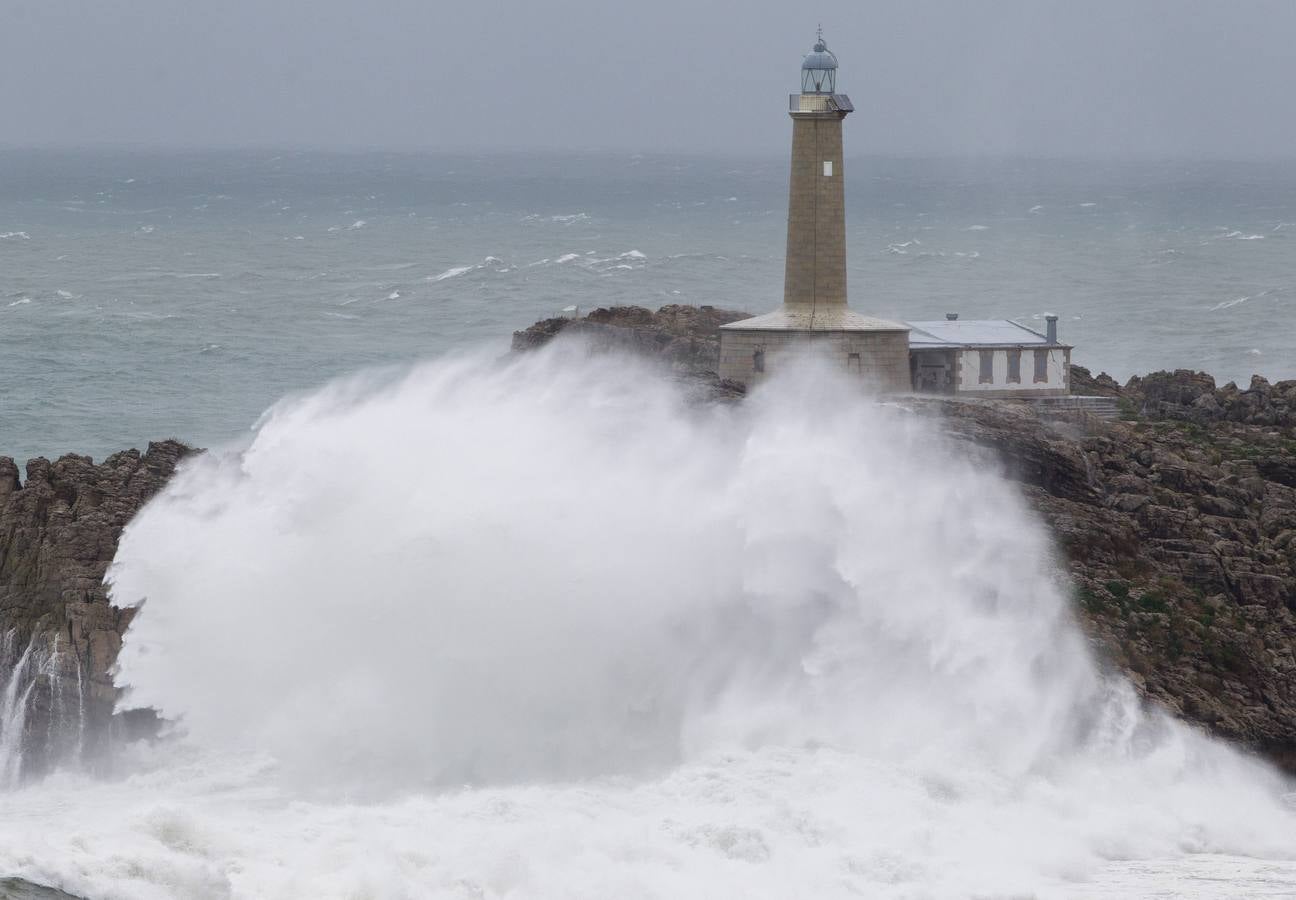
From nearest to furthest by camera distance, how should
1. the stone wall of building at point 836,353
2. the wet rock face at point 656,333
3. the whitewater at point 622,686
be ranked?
1. the whitewater at point 622,686
2. the stone wall of building at point 836,353
3. the wet rock face at point 656,333

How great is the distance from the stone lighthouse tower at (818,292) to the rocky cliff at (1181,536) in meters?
0.84

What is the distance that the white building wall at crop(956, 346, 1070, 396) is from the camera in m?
27.3

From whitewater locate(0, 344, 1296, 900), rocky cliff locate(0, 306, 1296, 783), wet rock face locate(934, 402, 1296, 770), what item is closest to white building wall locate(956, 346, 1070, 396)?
rocky cliff locate(0, 306, 1296, 783)

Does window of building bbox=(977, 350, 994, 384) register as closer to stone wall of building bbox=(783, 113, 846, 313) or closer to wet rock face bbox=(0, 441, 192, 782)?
stone wall of building bbox=(783, 113, 846, 313)

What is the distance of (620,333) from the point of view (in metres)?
28.7

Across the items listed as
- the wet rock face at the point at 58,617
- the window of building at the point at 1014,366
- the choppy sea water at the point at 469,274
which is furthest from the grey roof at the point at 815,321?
the choppy sea water at the point at 469,274

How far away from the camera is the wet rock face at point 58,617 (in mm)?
19828

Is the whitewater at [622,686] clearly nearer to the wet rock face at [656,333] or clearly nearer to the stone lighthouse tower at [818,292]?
the stone lighthouse tower at [818,292]

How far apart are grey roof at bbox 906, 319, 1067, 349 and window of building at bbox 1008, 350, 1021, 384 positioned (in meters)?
0.12

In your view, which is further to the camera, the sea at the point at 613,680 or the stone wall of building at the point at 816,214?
the stone wall of building at the point at 816,214

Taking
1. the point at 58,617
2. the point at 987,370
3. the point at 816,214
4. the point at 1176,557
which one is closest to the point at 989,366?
the point at 987,370

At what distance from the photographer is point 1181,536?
22.3 m

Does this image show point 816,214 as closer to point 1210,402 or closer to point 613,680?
point 1210,402

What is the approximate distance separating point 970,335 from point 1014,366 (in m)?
0.84
